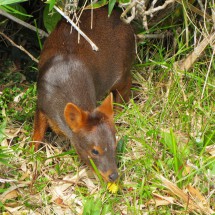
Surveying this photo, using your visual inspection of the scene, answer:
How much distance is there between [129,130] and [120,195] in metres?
0.79

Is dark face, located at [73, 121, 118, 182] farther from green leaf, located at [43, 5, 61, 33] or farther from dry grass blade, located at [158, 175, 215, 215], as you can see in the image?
green leaf, located at [43, 5, 61, 33]

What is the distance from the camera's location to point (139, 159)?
560 centimetres

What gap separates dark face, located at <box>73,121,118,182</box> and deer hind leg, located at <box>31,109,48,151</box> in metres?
0.71

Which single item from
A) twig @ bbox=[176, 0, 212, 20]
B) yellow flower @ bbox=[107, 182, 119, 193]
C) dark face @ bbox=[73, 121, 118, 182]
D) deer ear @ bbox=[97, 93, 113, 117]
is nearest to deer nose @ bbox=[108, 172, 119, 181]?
dark face @ bbox=[73, 121, 118, 182]

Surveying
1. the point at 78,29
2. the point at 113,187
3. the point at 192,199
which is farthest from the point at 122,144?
the point at 78,29

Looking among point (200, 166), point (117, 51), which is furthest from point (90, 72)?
point (200, 166)

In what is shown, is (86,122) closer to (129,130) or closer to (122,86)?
(129,130)

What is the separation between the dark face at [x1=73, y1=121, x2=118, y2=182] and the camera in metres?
5.24

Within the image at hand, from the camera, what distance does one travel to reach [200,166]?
5.45 meters

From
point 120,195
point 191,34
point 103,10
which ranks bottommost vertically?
point 120,195

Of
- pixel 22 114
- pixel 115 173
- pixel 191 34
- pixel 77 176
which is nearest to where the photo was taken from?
pixel 115 173

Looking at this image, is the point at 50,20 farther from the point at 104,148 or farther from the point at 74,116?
the point at 104,148

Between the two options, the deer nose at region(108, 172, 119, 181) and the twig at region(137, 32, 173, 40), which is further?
the twig at region(137, 32, 173, 40)

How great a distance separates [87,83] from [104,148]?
848 mm
